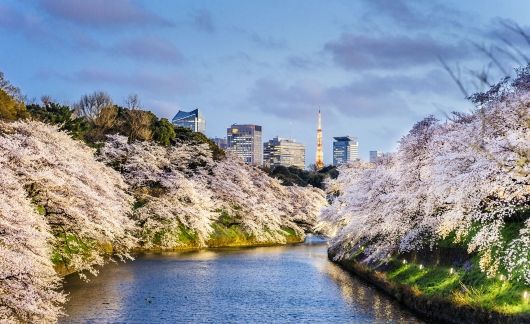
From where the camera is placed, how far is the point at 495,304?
24078 mm

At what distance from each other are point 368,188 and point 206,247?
91.0ft

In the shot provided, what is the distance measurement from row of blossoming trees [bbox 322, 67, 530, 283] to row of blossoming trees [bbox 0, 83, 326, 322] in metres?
15.0

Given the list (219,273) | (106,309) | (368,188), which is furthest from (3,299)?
(368,188)

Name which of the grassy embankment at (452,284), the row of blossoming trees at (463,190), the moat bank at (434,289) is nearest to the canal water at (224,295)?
the moat bank at (434,289)

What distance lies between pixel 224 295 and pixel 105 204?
8784mm

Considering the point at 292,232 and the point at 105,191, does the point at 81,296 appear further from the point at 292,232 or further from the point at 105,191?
the point at 292,232

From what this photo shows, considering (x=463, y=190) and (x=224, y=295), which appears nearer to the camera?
(x=463, y=190)

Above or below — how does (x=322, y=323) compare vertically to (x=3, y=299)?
below

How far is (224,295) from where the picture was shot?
117 feet

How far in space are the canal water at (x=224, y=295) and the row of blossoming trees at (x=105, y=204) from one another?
179cm

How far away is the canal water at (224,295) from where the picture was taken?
95.8 feet

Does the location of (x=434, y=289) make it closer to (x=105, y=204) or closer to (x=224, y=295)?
(x=224, y=295)

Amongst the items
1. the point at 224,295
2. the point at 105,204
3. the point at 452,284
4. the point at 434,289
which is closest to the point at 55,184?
the point at 105,204

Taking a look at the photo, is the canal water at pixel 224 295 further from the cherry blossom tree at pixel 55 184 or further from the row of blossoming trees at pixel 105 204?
the cherry blossom tree at pixel 55 184
